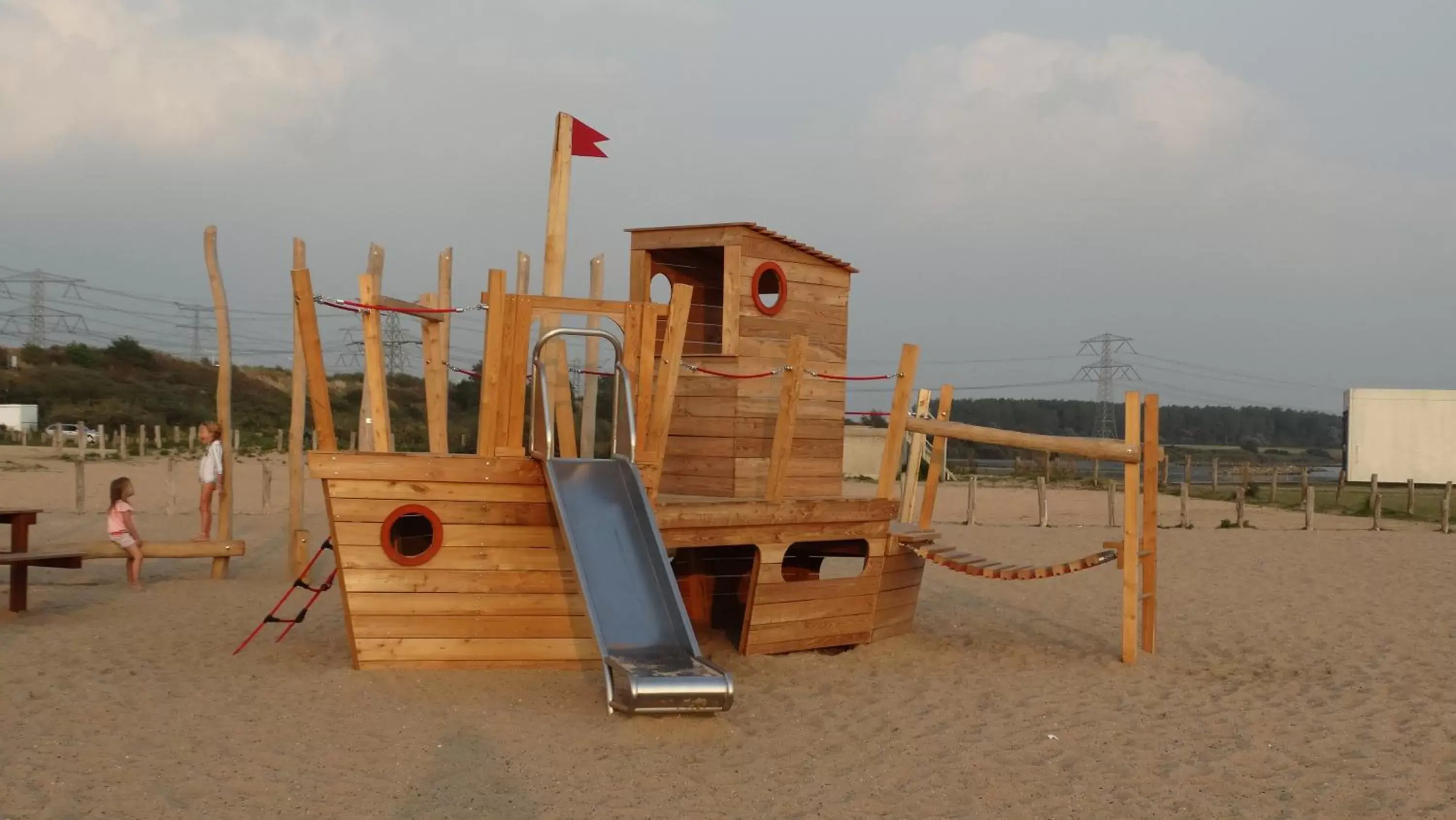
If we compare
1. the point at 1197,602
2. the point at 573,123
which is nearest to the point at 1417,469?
the point at 1197,602

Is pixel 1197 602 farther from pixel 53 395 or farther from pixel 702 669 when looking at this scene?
pixel 53 395

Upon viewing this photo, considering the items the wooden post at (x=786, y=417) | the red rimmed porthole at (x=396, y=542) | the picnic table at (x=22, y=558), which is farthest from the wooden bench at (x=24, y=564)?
the wooden post at (x=786, y=417)

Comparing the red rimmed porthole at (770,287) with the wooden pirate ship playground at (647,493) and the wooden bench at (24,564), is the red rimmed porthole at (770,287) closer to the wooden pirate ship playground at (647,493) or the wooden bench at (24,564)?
the wooden pirate ship playground at (647,493)

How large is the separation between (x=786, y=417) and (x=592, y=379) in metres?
1.73

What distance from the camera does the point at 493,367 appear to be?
786 cm

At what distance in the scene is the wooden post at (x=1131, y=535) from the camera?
8.89 m

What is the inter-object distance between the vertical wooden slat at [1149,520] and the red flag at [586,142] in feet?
13.7

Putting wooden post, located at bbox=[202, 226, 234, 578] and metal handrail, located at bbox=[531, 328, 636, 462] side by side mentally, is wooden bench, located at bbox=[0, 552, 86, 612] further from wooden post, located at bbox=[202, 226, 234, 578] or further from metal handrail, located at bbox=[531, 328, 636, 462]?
metal handrail, located at bbox=[531, 328, 636, 462]

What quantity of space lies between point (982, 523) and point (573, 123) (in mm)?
16269

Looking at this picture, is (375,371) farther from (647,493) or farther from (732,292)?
(732,292)

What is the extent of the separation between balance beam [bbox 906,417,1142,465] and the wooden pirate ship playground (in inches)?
0.8

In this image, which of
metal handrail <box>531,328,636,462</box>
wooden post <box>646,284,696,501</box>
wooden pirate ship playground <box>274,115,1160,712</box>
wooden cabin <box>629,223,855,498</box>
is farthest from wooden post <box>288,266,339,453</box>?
wooden cabin <box>629,223,855,498</box>

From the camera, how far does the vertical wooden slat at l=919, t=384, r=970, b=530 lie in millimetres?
10555

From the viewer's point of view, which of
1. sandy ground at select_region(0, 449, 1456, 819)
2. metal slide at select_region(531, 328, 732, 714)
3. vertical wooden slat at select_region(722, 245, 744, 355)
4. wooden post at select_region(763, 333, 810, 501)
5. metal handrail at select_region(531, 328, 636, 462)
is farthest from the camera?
vertical wooden slat at select_region(722, 245, 744, 355)
